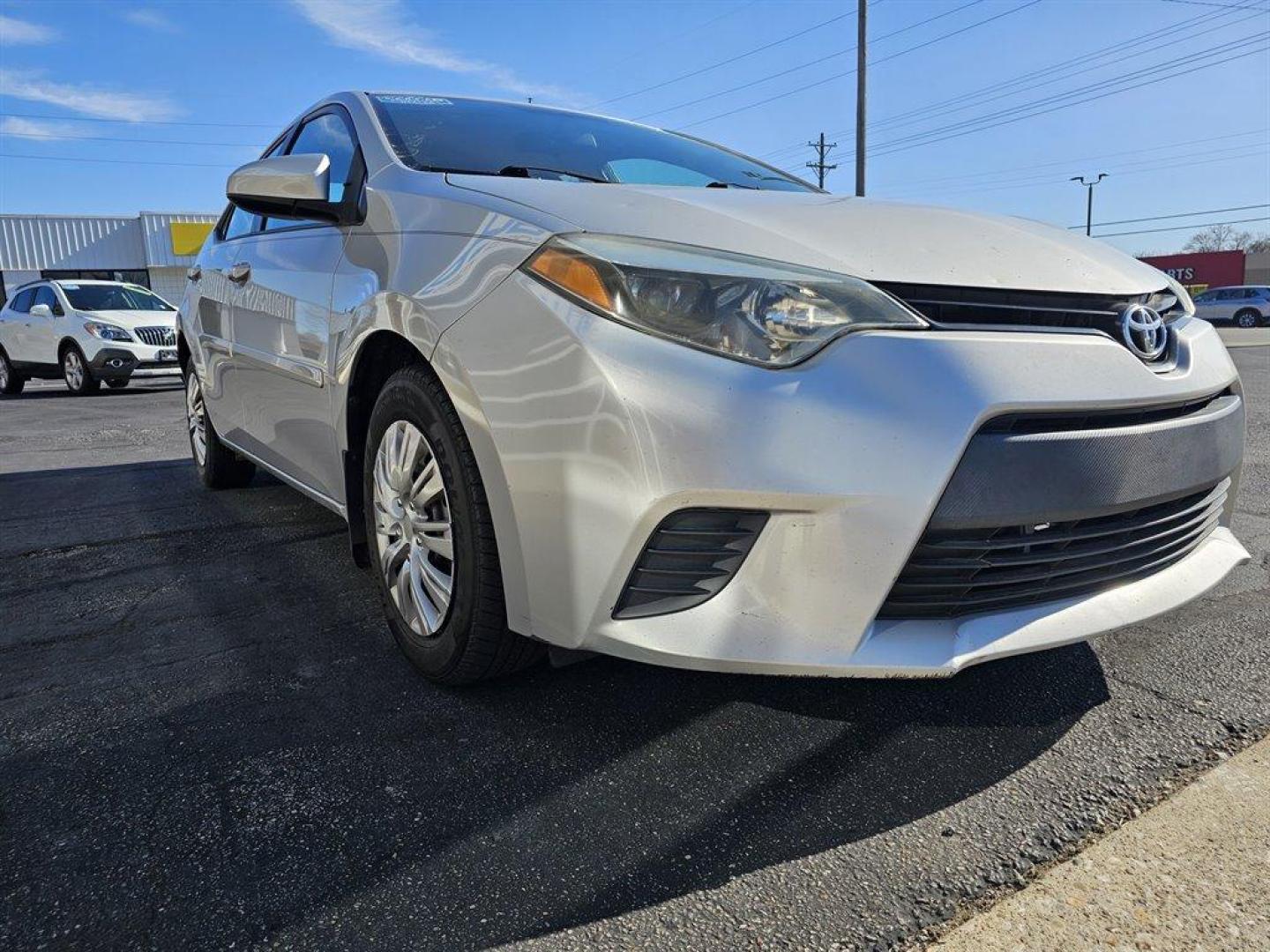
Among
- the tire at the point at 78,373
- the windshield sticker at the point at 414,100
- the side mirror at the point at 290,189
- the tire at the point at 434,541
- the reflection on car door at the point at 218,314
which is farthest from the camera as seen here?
the tire at the point at 78,373

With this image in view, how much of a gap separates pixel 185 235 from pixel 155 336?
73.5 ft

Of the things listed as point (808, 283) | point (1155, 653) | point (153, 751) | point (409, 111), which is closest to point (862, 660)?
point (808, 283)

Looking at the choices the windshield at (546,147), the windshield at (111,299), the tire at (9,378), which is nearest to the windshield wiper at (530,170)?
the windshield at (546,147)

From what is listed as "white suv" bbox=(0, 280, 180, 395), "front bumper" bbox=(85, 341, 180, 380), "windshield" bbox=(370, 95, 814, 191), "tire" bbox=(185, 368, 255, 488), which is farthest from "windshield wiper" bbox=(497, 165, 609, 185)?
"front bumper" bbox=(85, 341, 180, 380)

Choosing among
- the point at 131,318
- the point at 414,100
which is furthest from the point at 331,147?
the point at 131,318

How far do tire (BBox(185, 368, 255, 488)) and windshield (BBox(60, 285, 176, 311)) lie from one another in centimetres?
940

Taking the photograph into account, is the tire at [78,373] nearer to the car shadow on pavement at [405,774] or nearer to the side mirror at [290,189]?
the car shadow on pavement at [405,774]

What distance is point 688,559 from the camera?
1.64m

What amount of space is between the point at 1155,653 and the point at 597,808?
1617 millimetres

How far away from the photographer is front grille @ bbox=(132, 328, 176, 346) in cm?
1222

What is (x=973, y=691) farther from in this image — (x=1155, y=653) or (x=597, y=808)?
(x=597, y=808)

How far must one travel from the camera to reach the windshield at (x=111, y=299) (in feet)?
41.0

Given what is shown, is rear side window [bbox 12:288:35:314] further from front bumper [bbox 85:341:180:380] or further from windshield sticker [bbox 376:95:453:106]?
windshield sticker [bbox 376:95:453:106]

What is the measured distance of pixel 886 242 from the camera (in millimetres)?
1852
